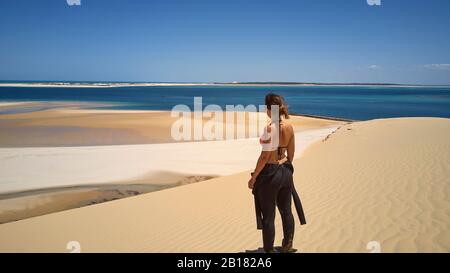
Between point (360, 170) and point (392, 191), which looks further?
point (360, 170)

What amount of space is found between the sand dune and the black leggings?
1.06m

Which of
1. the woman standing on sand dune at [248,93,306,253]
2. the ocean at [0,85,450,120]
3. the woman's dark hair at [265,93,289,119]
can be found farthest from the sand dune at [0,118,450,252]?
the ocean at [0,85,450,120]

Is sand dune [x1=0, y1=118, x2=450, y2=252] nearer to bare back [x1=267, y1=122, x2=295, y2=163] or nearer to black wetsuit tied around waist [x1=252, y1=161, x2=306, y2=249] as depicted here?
black wetsuit tied around waist [x1=252, y1=161, x2=306, y2=249]

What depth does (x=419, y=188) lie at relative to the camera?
295 inches

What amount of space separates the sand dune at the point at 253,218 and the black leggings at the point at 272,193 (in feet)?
3.47

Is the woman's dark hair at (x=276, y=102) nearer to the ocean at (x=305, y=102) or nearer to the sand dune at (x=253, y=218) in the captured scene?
the sand dune at (x=253, y=218)

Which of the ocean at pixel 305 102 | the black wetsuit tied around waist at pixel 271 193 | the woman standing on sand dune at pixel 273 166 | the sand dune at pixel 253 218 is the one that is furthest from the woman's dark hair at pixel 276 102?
the ocean at pixel 305 102

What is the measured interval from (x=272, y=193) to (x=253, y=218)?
2.72 metres

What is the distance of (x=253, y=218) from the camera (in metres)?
6.49

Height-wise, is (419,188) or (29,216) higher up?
(419,188)

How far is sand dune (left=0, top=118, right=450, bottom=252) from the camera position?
17.2 feet

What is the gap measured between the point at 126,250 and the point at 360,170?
23.1ft
